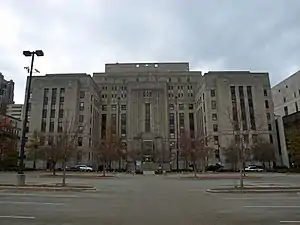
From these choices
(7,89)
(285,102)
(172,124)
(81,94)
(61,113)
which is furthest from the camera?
(172,124)

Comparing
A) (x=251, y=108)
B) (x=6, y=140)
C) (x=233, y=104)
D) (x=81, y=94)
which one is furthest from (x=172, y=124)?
(x=6, y=140)

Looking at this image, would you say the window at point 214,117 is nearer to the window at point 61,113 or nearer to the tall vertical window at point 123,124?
the tall vertical window at point 123,124

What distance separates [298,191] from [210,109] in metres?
77.6

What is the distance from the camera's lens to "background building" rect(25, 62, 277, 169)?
91.5m

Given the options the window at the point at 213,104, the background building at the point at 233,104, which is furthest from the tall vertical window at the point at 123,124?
the window at the point at 213,104

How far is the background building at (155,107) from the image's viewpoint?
91500 mm

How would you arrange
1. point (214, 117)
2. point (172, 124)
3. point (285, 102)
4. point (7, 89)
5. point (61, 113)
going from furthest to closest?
point (172, 124) → point (285, 102) → point (61, 113) → point (214, 117) → point (7, 89)

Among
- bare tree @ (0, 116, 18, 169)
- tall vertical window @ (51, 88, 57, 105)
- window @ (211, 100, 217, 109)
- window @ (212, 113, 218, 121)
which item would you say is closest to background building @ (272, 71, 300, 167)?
window @ (212, 113, 218, 121)

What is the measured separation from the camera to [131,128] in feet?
363

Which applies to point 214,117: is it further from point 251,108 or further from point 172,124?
point 172,124

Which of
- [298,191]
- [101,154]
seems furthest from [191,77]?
[298,191]

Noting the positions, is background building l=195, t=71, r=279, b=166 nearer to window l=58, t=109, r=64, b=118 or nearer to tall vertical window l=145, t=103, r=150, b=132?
tall vertical window l=145, t=103, r=150, b=132

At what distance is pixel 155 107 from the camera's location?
111250 mm

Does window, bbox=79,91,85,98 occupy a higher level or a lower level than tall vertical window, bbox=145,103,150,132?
higher
